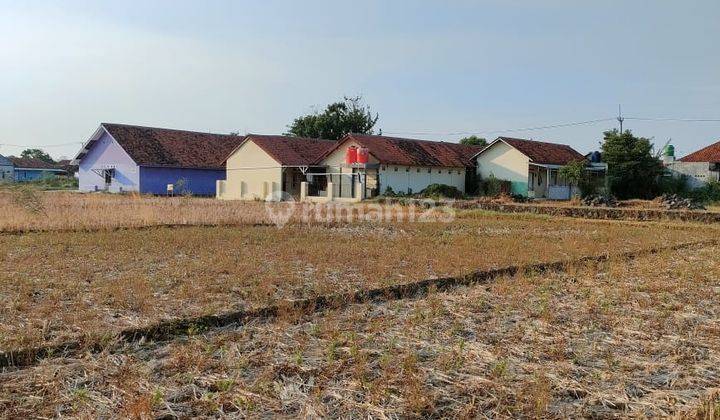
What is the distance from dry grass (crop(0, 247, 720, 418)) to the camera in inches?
142

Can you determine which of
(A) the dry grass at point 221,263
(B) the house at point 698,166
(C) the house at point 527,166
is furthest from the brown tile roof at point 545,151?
(A) the dry grass at point 221,263

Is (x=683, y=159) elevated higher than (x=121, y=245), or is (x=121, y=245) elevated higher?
(x=683, y=159)

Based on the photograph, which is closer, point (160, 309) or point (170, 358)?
point (170, 358)

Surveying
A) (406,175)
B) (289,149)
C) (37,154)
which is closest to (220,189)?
(289,149)

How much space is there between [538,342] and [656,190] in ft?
98.0

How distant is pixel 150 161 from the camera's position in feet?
107

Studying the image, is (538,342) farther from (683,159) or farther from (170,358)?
(683,159)

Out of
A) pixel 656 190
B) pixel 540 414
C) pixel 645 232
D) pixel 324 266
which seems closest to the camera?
pixel 540 414

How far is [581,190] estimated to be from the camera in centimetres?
3166

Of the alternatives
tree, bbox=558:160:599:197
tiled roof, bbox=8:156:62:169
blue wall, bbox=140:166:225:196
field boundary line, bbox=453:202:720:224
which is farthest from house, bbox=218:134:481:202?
tiled roof, bbox=8:156:62:169

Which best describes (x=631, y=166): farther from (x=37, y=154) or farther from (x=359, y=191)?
(x=37, y=154)

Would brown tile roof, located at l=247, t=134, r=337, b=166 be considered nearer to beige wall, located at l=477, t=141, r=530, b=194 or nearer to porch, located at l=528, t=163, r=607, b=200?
beige wall, located at l=477, t=141, r=530, b=194

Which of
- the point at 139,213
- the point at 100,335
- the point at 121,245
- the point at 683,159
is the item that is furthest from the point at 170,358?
the point at 683,159

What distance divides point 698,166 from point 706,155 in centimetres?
126
